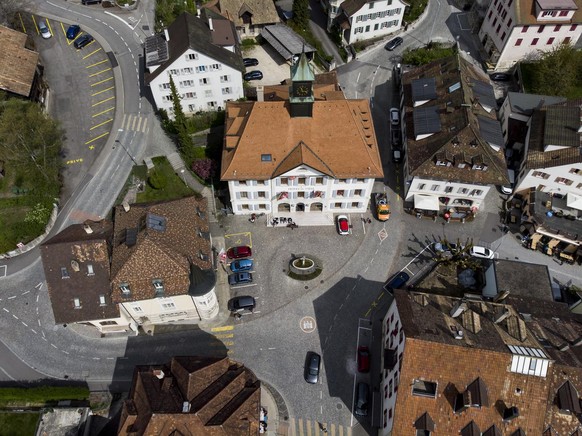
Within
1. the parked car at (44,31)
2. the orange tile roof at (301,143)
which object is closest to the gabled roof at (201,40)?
the orange tile roof at (301,143)

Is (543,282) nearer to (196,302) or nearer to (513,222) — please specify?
(513,222)

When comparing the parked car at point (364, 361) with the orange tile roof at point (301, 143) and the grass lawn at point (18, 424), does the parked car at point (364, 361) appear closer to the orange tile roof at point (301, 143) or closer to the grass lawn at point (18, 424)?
the orange tile roof at point (301, 143)

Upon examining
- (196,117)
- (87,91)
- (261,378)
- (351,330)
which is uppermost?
(87,91)

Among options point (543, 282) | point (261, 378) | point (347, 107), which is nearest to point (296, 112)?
point (347, 107)

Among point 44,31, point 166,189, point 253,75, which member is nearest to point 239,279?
point 166,189

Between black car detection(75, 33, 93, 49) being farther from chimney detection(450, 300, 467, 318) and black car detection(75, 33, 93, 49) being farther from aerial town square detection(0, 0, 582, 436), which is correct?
chimney detection(450, 300, 467, 318)

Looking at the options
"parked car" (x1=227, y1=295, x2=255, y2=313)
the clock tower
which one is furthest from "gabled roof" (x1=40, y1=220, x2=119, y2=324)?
the clock tower
